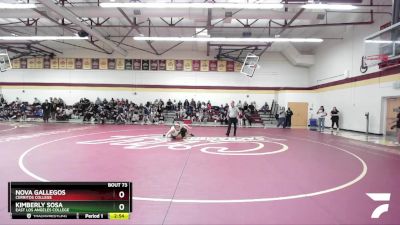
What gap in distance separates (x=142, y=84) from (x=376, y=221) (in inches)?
854

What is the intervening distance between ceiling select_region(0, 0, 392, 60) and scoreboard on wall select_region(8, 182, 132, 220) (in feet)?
25.4

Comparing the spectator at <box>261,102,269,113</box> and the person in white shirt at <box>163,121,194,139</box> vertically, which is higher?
the spectator at <box>261,102,269,113</box>

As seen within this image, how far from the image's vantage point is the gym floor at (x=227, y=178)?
325 cm

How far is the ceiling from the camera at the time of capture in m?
12.6

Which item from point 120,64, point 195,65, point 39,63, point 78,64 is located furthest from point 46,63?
point 195,65

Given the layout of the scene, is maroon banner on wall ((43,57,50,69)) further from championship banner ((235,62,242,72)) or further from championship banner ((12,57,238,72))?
championship banner ((235,62,242,72))

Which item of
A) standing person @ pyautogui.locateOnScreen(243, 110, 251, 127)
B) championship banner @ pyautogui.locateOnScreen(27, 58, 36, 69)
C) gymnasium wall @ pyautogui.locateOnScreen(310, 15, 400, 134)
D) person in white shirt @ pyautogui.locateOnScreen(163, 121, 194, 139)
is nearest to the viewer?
person in white shirt @ pyautogui.locateOnScreen(163, 121, 194, 139)

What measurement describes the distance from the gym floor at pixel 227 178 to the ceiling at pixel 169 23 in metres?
4.54

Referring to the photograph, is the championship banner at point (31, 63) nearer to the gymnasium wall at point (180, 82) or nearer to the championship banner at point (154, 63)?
the gymnasium wall at point (180, 82)

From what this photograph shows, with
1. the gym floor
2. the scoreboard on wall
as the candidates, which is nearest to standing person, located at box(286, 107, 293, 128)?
the gym floor

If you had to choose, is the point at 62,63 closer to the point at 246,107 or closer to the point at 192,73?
the point at 192,73

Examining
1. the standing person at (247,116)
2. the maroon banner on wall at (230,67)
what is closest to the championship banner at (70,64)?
the maroon banner on wall at (230,67)

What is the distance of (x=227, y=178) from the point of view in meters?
4.88

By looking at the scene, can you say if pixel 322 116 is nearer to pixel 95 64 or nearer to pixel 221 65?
pixel 221 65
